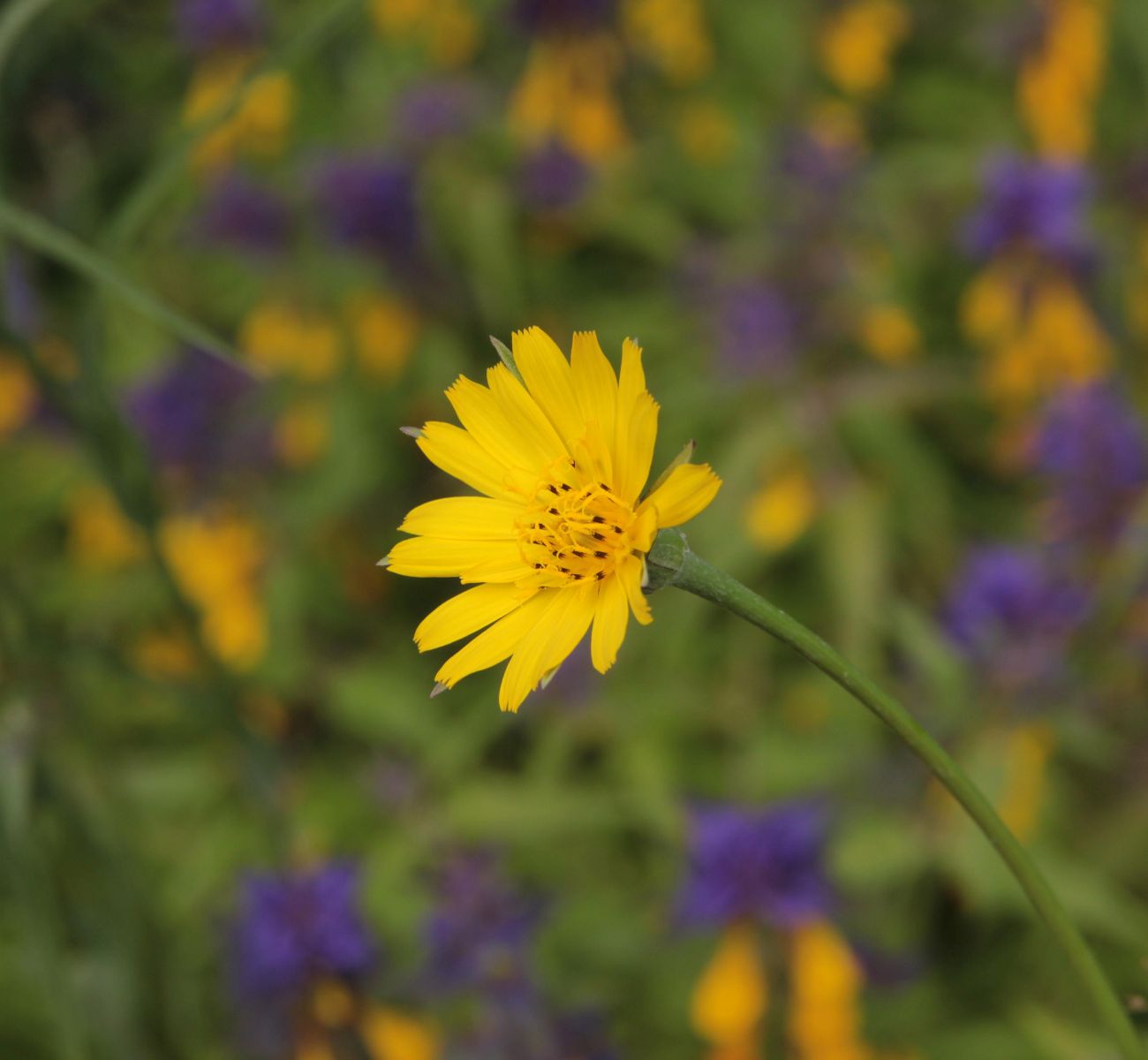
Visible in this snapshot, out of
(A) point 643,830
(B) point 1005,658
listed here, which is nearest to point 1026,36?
(B) point 1005,658

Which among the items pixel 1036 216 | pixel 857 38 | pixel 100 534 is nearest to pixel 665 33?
pixel 857 38

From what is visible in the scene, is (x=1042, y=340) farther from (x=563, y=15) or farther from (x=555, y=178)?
(x=563, y=15)

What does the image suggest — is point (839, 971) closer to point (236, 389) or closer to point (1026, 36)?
point (236, 389)

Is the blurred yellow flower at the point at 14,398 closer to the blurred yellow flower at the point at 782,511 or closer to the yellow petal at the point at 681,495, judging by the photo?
the blurred yellow flower at the point at 782,511

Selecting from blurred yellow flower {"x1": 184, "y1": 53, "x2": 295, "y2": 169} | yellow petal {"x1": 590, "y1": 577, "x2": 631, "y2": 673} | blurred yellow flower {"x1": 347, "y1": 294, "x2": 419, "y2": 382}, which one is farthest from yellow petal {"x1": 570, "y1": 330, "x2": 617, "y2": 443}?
blurred yellow flower {"x1": 184, "y1": 53, "x2": 295, "y2": 169}

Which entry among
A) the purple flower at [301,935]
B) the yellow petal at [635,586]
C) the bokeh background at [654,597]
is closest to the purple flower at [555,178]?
the bokeh background at [654,597]
